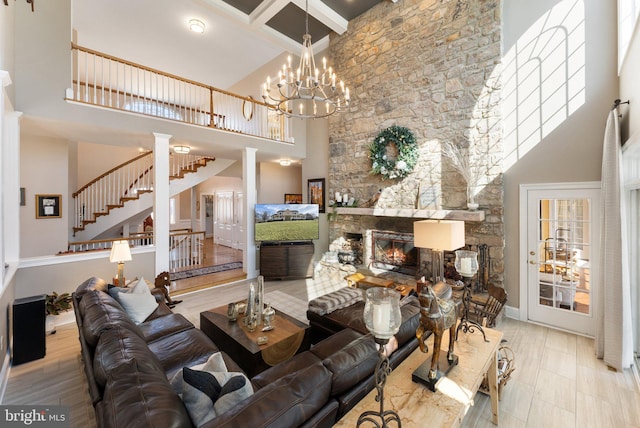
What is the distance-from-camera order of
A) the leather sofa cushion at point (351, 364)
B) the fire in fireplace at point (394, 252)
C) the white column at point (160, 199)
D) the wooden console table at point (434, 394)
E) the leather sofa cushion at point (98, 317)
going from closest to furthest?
the wooden console table at point (434, 394), the leather sofa cushion at point (351, 364), the leather sofa cushion at point (98, 317), the white column at point (160, 199), the fire in fireplace at point (394, 252)

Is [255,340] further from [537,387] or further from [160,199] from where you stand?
[160,199]

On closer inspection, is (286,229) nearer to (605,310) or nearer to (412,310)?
(412,310)

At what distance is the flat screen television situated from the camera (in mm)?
5648

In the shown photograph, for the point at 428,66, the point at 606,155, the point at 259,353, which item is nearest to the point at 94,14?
the point at 428,66

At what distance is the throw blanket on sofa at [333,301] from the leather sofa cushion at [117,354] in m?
1.81

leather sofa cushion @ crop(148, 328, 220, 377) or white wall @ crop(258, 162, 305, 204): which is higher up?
white wall @ crop(258, 162, 305, 204)

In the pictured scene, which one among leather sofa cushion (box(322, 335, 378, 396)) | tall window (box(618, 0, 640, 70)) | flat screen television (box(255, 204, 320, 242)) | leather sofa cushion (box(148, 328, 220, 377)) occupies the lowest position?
leather sofa cushion (box(148, 328, 220, 377))

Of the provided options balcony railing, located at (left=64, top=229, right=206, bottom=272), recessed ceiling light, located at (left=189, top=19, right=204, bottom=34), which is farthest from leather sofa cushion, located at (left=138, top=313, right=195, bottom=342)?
recessed ceiling light, located at (left=189, top=19, right=204, bottom=34)

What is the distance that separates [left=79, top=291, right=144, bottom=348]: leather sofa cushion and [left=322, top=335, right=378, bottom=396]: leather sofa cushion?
4.91 ft

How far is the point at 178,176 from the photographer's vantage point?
6.88 m

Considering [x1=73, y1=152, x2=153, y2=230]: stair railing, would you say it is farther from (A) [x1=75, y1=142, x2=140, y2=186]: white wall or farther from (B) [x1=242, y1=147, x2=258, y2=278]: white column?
(B) [x1=242, y1=147, x2=258, y2=278]: white column

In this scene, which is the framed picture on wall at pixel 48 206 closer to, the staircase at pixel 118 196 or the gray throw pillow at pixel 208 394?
the staircase at pixel 118 196

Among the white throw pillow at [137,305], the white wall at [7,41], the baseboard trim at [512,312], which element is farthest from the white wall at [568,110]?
the white wall at [7,41]

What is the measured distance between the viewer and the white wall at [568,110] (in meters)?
3.22
